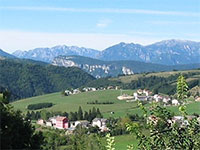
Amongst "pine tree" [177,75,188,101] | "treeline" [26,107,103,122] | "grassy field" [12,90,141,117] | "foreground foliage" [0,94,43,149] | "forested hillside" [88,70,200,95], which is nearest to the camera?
"pine tree" [177,75,188,101]

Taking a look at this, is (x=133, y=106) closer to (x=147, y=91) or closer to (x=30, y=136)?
(x=147, y=91)

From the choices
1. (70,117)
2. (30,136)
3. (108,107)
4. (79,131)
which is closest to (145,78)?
(108,107)

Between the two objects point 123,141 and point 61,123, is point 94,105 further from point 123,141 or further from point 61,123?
point 123,141

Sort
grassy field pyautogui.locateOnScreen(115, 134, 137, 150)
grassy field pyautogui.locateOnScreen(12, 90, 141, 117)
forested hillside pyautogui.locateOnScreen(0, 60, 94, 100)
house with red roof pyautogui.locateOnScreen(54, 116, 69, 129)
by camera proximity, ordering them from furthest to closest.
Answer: forested hillside pyautogui.locateOnScreen(0, 60, 94, 100) < grassy field pyautogui.locateOnScreen(12, 90, 141, 117) < house with red roof pyautogui.locateOnScreen(54, 116, 69, 129) < grassy field pyautogui.locateOnScreen(115, 134, 137, 150)

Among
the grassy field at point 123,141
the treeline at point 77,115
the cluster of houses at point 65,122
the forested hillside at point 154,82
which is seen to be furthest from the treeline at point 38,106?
the grassy field at point 123,141

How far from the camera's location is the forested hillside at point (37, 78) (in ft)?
532

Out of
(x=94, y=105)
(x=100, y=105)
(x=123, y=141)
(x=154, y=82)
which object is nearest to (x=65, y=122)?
(x=94, y=105)

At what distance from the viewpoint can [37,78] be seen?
17500 centimetres

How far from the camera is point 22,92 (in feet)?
518

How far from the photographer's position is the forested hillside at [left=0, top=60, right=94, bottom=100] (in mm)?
162125

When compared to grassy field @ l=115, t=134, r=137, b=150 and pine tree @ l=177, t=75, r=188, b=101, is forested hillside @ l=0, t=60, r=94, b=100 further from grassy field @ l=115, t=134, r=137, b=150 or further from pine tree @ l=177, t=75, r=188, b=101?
pine tree @ l=177, t=75, r=188, b=101

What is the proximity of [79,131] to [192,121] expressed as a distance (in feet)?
178

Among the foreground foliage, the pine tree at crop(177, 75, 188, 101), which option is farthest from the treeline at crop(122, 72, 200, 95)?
the pine tree at crop(177, 75, 188, 101)

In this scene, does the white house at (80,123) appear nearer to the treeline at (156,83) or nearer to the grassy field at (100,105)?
the grassy field at (100,105)
